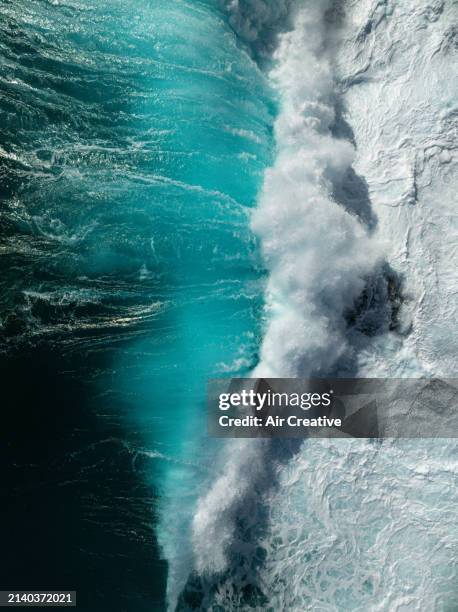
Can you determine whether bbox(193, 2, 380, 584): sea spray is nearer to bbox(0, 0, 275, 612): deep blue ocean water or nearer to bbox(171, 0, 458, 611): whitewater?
bbox(171, 0, 458, 611): whitewater

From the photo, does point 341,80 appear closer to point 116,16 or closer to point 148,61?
point 148,61

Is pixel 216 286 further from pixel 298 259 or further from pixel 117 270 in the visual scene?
pixel 117 270

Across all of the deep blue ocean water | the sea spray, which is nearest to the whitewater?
the sea spray

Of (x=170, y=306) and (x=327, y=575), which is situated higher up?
(x=170, y=306)

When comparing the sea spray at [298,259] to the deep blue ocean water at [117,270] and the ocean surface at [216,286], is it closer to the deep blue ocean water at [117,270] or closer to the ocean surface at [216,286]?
the ocean surface at [216,286]

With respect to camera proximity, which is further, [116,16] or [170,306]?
[116,16]

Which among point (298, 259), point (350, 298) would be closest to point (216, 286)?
point (298, 259)

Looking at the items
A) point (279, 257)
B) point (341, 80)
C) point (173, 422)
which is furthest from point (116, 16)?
point (173, 422)
